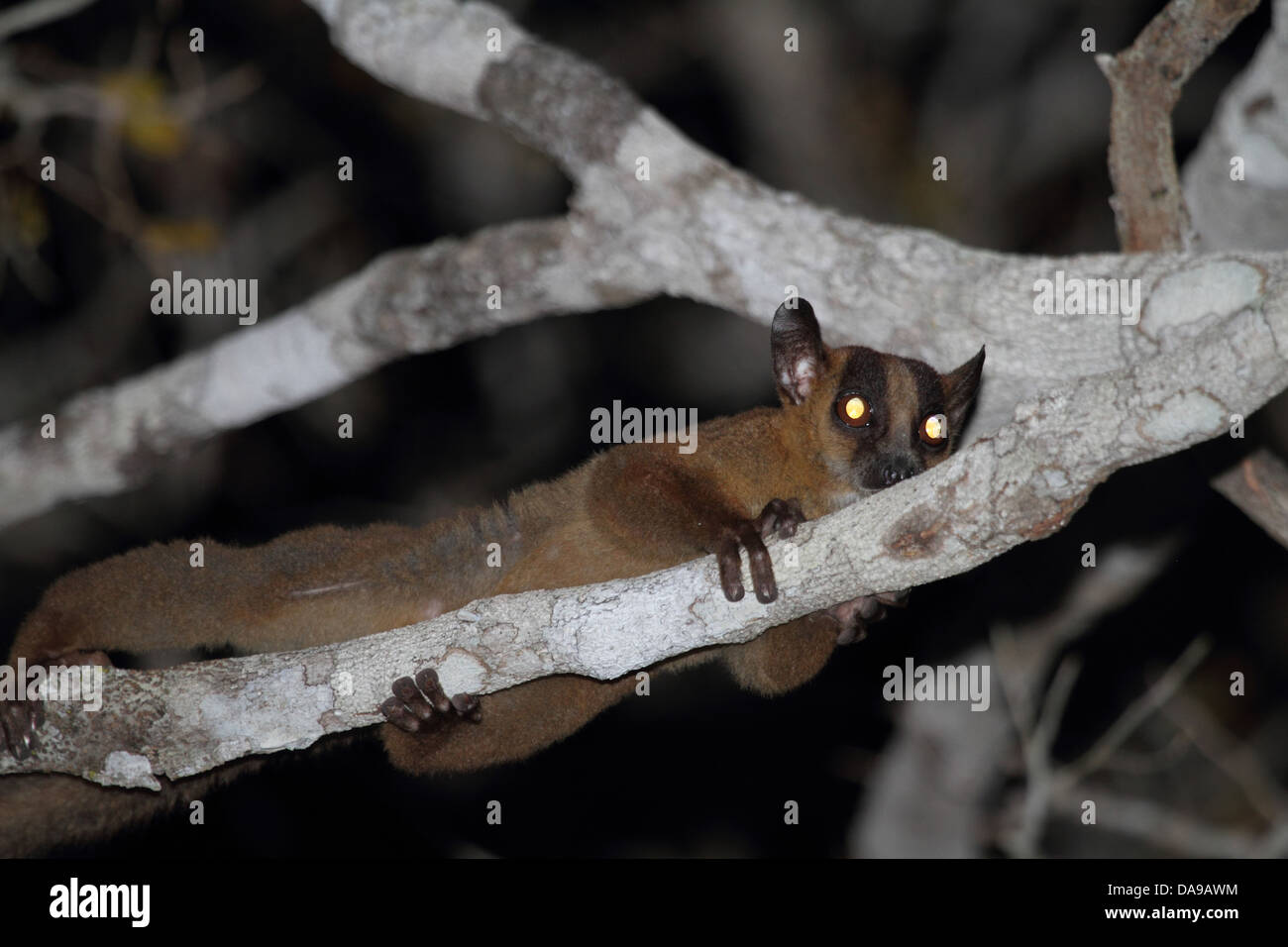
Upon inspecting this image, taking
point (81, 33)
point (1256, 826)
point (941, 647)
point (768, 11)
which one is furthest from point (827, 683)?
point (81, 33)

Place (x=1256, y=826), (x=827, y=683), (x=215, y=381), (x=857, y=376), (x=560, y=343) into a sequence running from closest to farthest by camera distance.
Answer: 1. (x=857, y=376)
2. (x=215, y=381)
3. (x=827, y=683)
4. (x=560, y=343)
5. (x=1256, y=826)

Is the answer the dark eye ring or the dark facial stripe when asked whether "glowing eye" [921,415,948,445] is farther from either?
the dark eye ring

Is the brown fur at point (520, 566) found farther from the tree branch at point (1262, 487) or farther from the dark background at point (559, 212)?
the dark background at point (559, 212)

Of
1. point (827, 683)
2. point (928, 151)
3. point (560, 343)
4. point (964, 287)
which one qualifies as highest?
point (928, 151)

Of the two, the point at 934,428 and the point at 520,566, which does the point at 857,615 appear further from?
the point at 520,566

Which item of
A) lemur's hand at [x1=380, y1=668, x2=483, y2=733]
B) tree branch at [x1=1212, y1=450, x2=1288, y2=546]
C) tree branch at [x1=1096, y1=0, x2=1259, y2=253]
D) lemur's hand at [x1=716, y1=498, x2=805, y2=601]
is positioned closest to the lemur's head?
lemur's hand at [x1=716, y1=498, x2=805, y2=601]

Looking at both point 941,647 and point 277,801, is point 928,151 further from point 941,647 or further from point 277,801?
point 277,801

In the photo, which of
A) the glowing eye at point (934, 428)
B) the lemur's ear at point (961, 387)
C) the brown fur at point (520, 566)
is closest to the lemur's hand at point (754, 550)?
the brown fur at point (520, 566)
